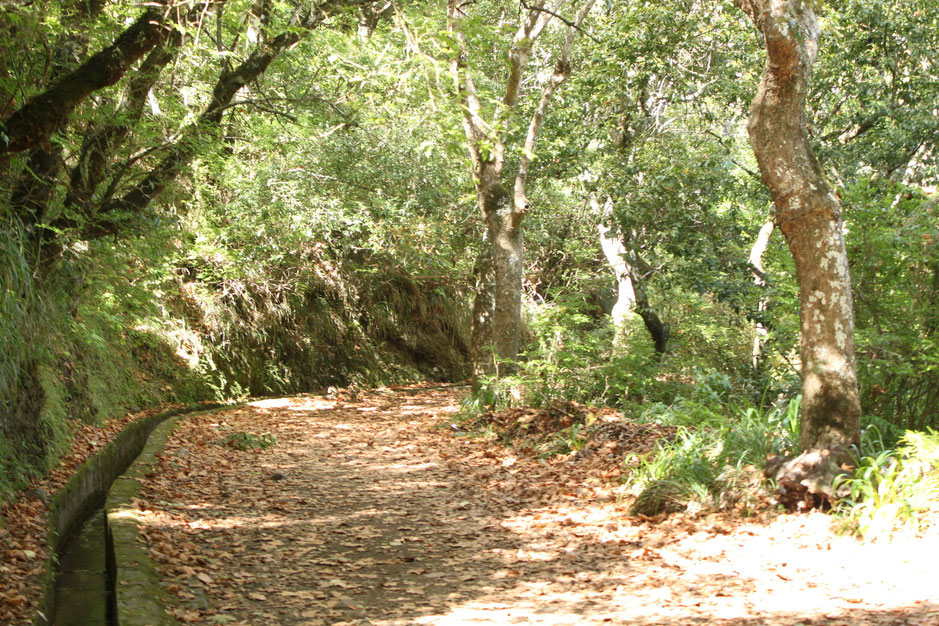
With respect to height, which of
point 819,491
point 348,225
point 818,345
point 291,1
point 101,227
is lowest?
point 819,491

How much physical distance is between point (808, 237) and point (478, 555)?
376 centimetres

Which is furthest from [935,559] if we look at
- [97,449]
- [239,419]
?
[239,419]

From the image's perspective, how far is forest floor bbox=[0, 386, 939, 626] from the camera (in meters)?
4.73

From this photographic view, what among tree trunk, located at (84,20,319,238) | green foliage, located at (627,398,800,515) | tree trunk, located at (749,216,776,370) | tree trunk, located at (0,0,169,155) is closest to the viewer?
tree trunk, located at (0,0,169,155)

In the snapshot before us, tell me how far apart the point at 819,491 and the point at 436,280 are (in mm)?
13918

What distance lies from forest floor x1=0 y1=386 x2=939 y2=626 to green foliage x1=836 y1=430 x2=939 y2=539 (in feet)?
0.59

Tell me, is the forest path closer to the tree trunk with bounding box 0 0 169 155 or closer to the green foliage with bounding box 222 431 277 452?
the green foliage with bounding box 222 431 277 452

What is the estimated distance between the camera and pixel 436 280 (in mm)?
19281

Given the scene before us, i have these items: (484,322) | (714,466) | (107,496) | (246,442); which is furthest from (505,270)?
(107,496)

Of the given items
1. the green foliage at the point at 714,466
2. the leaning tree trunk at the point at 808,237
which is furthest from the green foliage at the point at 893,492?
the green foliage at the point at 714,466

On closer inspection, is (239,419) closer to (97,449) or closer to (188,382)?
(188,382)

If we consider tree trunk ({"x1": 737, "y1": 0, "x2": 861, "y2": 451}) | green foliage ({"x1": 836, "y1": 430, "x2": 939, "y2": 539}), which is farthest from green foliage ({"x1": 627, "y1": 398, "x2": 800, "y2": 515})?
green foliage ({"x1": 836, "y1": 430, "x2": 939, "y2": 539})

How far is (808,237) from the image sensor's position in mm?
6465

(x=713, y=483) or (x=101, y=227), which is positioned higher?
(x=101, y=227)
